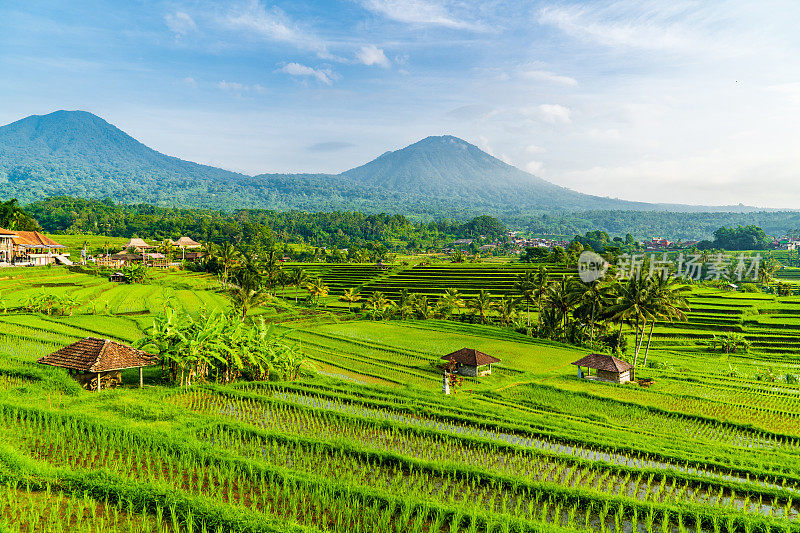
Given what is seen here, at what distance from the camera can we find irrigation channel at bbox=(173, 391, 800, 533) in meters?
9.84

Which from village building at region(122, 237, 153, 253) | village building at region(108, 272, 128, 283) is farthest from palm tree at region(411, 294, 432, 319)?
village building at region(122, 237, 153, 253)

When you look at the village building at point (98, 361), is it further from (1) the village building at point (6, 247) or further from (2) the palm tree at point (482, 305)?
(1) the village building at point (6, 247)

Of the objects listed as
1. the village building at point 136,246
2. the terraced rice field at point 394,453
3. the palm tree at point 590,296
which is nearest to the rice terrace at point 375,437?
the terraced rice field at point 394,453

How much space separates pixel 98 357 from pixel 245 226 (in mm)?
103570

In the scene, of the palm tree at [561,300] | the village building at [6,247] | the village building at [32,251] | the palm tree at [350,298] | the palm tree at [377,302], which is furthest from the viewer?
the village building at [32,251]

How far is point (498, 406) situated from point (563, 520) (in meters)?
8.84

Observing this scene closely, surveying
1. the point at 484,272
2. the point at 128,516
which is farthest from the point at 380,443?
the point at 484,272

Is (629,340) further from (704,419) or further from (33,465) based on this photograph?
(33,465)

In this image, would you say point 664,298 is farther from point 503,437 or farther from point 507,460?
point 507,460

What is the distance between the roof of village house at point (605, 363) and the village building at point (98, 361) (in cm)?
1985

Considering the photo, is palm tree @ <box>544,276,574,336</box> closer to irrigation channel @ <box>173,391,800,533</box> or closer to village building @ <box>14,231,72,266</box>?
irrigation channel @ <box>173,391,800,533</box>

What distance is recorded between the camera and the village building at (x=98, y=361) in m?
16.0

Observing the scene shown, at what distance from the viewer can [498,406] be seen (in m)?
17.8

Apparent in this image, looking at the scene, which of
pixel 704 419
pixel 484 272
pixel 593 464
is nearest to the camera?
pixel 593 464
